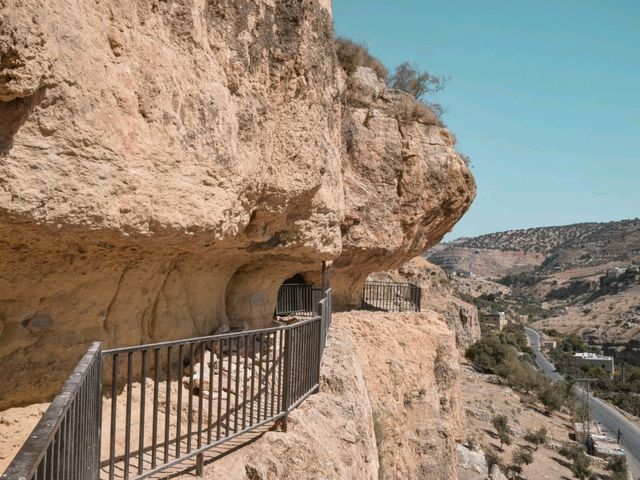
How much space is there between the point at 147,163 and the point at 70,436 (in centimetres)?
225

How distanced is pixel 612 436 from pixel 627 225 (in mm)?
106104

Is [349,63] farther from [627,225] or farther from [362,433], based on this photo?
[627,225]

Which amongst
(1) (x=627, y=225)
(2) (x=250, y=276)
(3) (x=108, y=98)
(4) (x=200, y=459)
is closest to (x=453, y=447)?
(2) (x=250, y=276)

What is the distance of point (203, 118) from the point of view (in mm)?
4859

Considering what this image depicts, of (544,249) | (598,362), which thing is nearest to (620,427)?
(598,362)

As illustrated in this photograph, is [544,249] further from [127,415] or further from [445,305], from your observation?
[127,415]

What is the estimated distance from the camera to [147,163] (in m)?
4.29

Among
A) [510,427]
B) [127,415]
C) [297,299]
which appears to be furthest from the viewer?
[510,427]

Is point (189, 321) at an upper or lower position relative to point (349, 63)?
lower

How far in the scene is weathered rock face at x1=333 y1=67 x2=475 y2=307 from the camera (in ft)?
40.6

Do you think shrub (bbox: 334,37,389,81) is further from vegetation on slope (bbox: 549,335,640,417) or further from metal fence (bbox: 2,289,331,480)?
vegetation on slope (bbox: 549,335,640,417)

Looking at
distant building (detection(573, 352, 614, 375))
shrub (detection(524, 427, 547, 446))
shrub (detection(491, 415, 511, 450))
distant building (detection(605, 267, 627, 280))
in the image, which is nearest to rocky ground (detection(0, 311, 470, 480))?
shrub (detection(491, 415, 511, 450))

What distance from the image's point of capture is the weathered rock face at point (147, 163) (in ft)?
11.6

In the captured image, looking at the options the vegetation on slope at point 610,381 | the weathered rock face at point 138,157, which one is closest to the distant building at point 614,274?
the vegetation on slope at point 610,381
